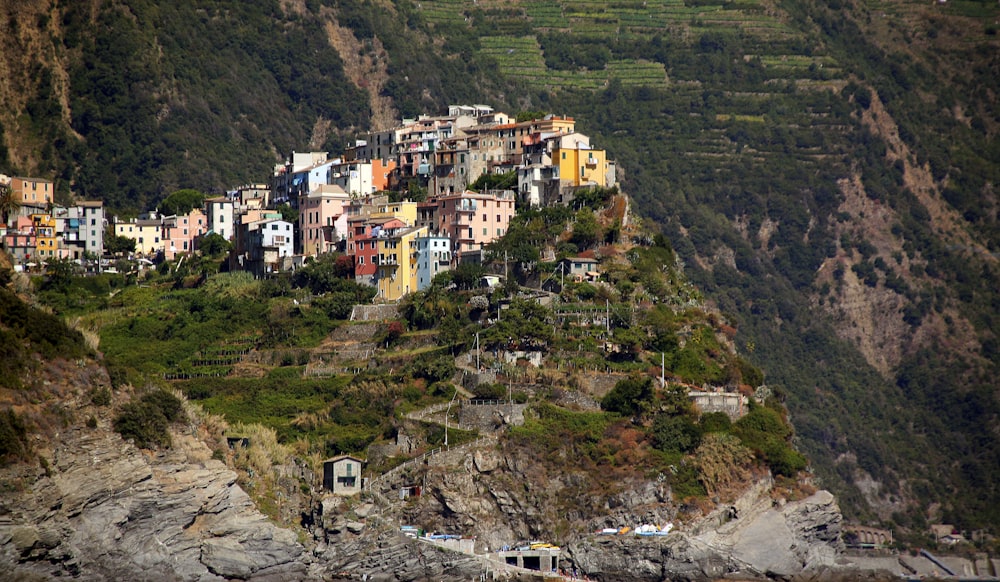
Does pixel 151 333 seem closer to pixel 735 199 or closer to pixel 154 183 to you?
pixel 154 183

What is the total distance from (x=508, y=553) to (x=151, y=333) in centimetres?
2465

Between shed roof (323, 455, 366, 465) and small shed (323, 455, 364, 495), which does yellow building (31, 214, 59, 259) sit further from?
small shed (323, 455, 364, 495)

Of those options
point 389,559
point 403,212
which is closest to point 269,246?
point 403,212

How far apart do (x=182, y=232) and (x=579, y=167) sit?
24503 millimetres

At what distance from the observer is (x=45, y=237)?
110750mm

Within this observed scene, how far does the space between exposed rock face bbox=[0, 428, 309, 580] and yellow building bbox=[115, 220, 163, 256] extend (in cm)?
3485

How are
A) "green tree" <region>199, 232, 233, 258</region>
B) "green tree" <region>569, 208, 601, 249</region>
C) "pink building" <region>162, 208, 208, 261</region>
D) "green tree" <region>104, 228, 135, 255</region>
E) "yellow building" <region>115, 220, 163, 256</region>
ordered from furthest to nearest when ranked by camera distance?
"yellow building" <region>115, 220, 163, 256</region> < "pink building" <region>162, 208, 208, 261</region> < "green tree" <region>104, 228, 135, 255</region> < "green tree" <region>199, 232, 233, 258</region> < "green tree" <region>569, 208, 601, 249</region>

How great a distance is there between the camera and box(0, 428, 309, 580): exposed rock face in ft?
240

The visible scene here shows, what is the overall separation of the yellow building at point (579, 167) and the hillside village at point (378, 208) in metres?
0.07

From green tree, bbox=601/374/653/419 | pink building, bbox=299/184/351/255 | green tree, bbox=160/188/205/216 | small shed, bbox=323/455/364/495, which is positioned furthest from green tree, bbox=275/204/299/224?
green tree, bbox=601/374/653/419

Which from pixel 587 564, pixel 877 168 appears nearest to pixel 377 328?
pixel 587 564

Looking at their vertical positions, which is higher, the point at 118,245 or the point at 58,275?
the point at 118,245

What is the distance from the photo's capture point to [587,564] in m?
84.6

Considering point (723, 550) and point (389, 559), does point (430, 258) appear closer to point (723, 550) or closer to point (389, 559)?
point (389, 559)
